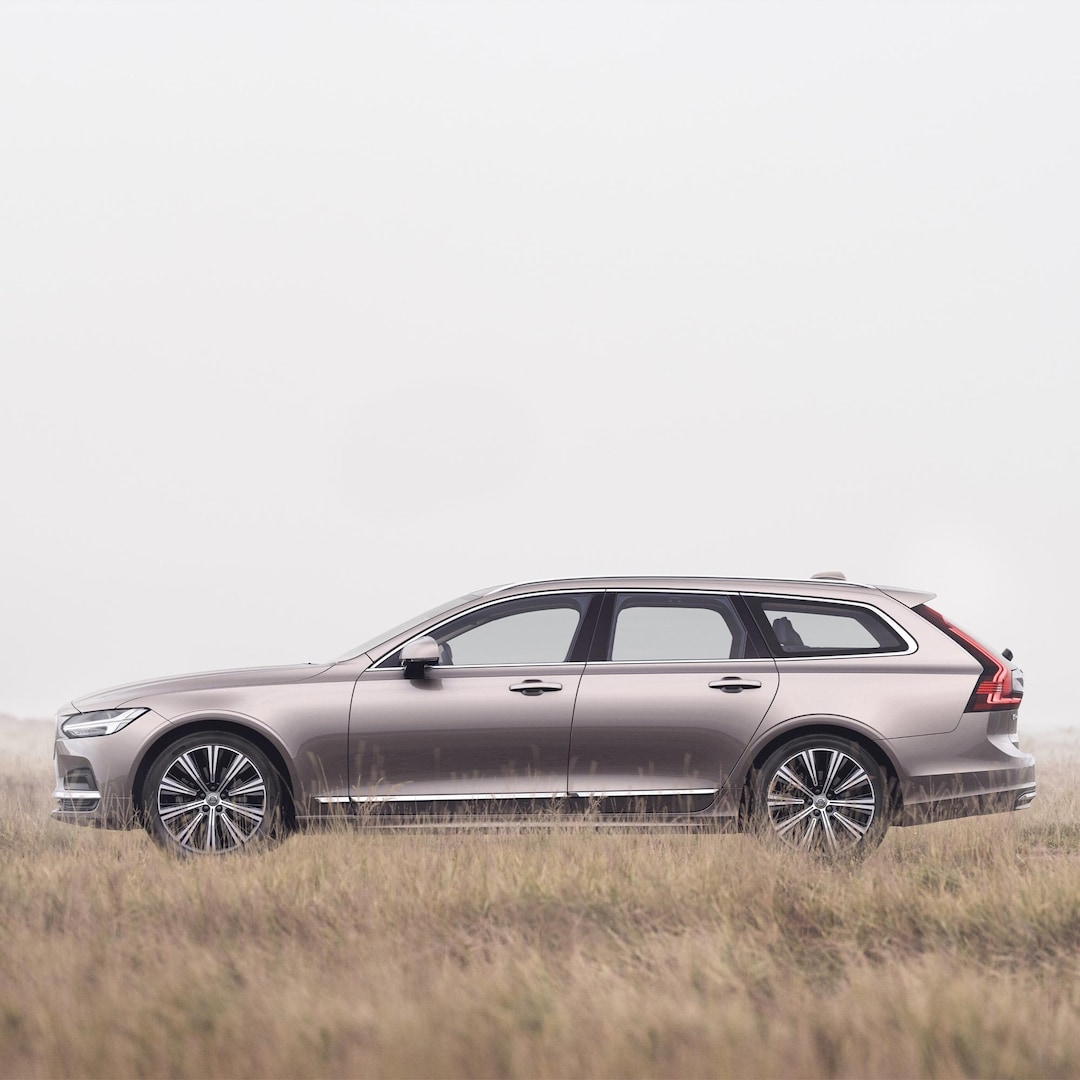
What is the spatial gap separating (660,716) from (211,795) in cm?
266

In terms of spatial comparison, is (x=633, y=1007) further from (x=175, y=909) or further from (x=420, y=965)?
(x=175, y=909)

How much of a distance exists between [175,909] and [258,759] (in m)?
1.96

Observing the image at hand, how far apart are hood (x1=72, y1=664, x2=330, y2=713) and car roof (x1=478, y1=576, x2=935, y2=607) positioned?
1.24 meters

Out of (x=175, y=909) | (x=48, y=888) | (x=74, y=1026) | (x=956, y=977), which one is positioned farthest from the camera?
(x=48, y=888)

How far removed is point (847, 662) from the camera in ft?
27.2

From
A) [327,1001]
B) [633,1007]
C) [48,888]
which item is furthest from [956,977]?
[48,888]

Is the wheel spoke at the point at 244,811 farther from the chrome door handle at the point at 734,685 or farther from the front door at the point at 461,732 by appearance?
the chrome door handle at the point at 734,685

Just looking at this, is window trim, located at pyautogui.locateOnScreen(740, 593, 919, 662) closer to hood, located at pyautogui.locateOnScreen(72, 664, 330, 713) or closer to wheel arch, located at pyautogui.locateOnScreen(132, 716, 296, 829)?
hood, located at pyautogui.locateOnScreen(72, 664, 330, 713)

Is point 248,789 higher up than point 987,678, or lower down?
lower down

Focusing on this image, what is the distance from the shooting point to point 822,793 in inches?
317

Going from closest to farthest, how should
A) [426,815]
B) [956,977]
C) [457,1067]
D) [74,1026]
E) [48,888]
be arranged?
[457,1067]
[74,1026]
[956,977]
[48,888]
[426,815]

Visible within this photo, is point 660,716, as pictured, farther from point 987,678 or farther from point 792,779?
point 987,678

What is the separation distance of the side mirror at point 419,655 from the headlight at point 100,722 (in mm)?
1579

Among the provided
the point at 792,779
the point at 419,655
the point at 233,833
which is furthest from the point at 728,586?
the point at 233,833
